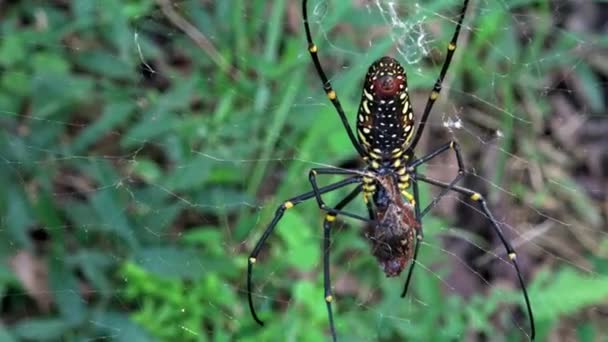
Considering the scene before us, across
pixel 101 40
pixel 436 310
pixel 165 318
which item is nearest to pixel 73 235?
pixel 165 318

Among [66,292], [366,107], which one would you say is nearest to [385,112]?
[366,107]

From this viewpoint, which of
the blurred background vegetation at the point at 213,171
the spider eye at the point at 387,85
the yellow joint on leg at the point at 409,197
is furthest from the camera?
the blurred background vegetation at the point at 213,171

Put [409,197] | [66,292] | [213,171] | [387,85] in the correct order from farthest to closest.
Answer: [213,171], [66,292], [409,197], [387,85]

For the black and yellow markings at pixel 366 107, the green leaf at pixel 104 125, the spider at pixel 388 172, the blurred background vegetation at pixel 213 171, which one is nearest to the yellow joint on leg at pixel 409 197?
the spider at pixel 388 172

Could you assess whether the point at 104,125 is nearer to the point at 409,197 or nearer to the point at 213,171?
the point at 213,171

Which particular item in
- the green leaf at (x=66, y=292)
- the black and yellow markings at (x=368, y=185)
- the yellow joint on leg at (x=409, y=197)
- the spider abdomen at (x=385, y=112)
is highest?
the spider abdomen at (x=385, y=112)

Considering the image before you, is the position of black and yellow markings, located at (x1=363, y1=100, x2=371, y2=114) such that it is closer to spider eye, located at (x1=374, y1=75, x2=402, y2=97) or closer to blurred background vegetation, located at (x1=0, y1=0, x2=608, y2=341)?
spider eye, located at (x1=374, y1=75, x2=402, y2=97)

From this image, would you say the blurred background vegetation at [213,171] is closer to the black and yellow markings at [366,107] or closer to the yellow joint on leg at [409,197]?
the yellow joint on leg at [409,197]
